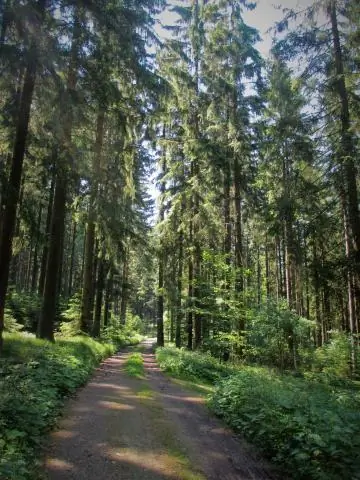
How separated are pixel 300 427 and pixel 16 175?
8273 millimetres

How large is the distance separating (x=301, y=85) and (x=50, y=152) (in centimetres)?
847

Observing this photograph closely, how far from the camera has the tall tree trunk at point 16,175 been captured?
30.9 feet

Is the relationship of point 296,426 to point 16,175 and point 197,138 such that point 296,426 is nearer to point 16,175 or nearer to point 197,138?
point 16,175

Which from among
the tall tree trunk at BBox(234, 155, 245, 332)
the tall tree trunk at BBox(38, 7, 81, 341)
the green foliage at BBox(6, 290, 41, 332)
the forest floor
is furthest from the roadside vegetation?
the green foliage at BBox(6, 290, 41, 332)

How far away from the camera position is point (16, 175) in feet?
32.1

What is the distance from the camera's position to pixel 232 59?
1834 cm

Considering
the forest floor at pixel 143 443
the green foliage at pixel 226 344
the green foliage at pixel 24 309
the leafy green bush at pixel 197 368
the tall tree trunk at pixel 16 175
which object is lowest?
the forest floor at pixel 143 443

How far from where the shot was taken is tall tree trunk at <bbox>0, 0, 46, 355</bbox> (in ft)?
30.9

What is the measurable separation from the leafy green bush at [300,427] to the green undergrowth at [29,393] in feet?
10.8

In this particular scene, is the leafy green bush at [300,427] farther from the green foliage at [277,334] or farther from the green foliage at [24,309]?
the green foliage at [24,309]

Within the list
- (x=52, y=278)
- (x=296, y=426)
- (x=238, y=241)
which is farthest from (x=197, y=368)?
(x=296, y=426)

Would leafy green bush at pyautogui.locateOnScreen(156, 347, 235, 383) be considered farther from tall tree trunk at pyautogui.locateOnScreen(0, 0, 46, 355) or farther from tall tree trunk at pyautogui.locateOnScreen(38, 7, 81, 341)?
tall tree trunk at pyautogui.locateOnScreen(0, 0, 46, 355)

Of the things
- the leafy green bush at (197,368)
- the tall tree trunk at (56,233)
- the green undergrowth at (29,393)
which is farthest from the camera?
the leafy green bush at (197,368)

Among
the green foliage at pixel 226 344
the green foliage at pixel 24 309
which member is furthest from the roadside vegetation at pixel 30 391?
the green foliage at pixel 24 309
